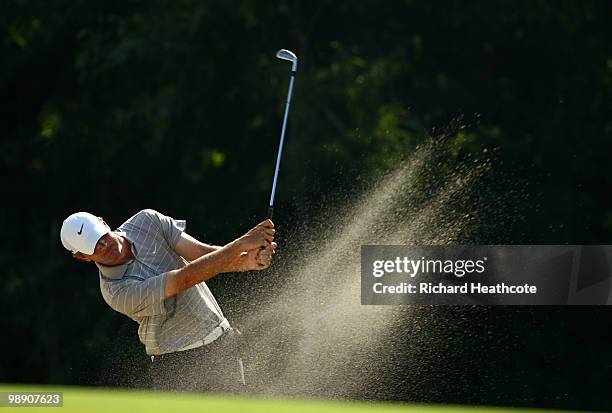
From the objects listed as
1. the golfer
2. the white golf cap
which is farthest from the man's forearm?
the white golf cap

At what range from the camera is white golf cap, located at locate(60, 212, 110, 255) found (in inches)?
242

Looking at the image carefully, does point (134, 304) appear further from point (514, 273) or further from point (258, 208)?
point (258, 208)

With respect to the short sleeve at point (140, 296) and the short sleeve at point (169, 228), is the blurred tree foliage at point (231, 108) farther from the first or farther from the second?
the short sleeve at point (140, 296)

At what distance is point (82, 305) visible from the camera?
17375 millimetres

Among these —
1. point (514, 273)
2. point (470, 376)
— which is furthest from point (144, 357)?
point (514, 273)

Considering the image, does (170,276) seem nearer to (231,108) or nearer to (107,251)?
(107,251)

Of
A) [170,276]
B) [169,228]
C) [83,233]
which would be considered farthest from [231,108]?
[170,276]

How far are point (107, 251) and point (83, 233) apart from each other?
147mm

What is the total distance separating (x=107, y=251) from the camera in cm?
617

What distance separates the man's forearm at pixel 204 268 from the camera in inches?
236

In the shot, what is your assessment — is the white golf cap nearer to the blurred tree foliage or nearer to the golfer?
the golfer

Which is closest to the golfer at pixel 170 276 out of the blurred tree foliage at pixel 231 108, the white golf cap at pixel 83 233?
the white golf cap at pixel 83 233

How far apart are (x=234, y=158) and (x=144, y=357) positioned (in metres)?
5.96

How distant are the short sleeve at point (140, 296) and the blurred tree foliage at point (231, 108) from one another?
839 cm
